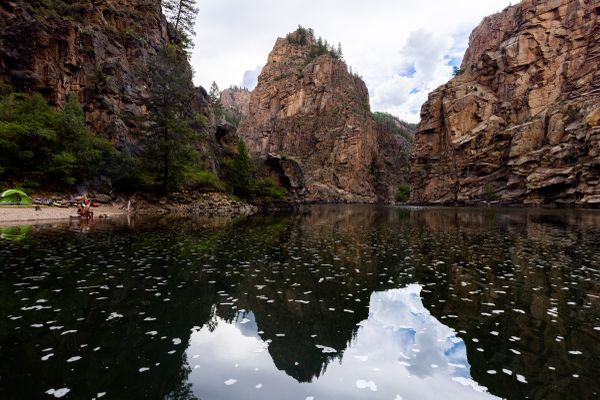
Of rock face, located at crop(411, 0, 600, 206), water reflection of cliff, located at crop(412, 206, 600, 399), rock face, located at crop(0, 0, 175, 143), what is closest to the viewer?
water reflection of cliff, located at crop(412, 206, 600, 399)

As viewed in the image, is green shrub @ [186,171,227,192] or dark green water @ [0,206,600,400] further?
green shrub @ [186,171,227,192]

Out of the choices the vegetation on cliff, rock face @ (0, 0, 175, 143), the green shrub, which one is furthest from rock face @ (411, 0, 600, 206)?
rock face @ (0, 0, 175, 143)

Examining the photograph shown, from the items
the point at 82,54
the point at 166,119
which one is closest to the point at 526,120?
the point at 166,119

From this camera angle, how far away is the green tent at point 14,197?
120ft

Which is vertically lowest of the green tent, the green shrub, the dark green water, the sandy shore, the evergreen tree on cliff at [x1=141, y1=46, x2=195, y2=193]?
the dark green water

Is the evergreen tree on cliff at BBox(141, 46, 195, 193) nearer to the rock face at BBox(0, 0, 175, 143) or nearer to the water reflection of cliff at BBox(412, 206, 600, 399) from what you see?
the rock face at BBox(0, 0, 175, 143)

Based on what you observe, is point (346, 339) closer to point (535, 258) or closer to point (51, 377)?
point (51, 377)

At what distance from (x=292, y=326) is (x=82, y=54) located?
67865mm

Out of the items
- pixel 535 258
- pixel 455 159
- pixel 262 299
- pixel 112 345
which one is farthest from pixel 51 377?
pixel 455 159

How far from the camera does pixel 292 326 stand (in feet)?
33.9

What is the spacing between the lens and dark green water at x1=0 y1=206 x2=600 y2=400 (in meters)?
7.01

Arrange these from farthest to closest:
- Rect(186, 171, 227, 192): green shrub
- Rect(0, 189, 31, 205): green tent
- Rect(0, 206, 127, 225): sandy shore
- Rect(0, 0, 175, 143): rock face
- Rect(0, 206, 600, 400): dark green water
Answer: Rect(186, 171, 227, 192): green shrub
Rect(0, 0, 175, 143): rock face
Rect(0, 189, 31, 205): green tent
Rect(0, 206, 127, 225): sandy shore
Rect(0, 206, 600, 400): dark green water

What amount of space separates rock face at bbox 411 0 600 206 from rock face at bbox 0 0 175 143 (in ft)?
388

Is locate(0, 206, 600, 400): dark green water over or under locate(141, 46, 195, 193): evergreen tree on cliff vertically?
under
